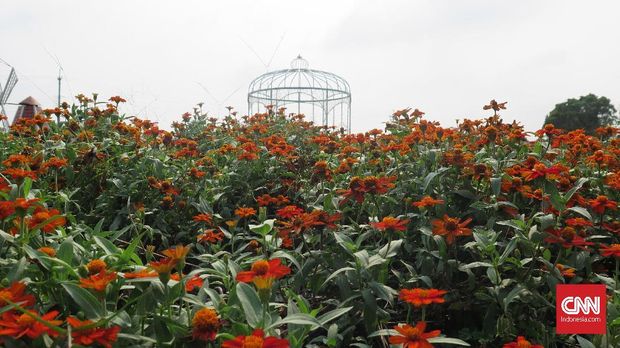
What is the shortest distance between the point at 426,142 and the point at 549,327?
42.4 inches

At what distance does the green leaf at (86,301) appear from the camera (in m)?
0.95

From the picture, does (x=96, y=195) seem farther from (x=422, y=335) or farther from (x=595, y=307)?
(x=595, y=307)

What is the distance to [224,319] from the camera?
1056 mm

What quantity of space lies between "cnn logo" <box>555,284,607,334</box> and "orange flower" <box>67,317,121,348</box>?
3.67 feet

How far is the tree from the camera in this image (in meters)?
19.0

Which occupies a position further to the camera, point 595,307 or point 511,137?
point 511,137

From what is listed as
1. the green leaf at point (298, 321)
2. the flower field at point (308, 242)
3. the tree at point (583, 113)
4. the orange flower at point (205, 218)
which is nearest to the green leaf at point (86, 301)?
the flower field at point (308, 242)

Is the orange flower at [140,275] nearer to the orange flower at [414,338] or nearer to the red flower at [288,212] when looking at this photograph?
the orange flower at [414,338]

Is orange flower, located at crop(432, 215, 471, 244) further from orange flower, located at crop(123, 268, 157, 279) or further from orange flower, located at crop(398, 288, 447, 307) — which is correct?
orange flower, located at crop(123, 268, 157, 279)

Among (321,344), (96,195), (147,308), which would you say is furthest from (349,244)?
(96,195)

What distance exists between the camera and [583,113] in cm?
1917

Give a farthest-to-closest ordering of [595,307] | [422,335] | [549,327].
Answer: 1. [549,327]
2. [595,307]
3. [422,335]

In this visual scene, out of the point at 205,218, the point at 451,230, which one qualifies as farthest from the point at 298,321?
the point at 205,218

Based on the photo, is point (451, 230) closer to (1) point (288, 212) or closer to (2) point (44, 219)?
(1) point (288, 212)
